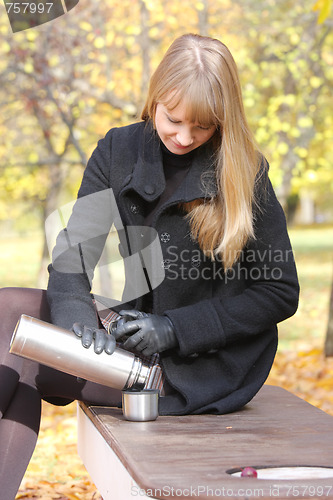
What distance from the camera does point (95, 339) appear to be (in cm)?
200

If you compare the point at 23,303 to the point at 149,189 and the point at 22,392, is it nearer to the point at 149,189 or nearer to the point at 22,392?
the point at 22,392

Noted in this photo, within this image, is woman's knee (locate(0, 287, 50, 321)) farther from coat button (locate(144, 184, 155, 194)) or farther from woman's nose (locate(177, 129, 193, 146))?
woman's nose (locate(177, 129, 193, 146))

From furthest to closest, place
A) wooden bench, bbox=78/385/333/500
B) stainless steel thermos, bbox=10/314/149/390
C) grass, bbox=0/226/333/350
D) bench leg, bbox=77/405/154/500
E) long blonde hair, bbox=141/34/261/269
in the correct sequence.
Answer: grass, bbox=0/226/333/350 < long blonde hair, bbox=141/34/261/269 < stainless steel thermos, bbox=10/314/149/390 < bench leg, bbox=77/405/154/500 < wooden bench, bbox=78/385/333/500

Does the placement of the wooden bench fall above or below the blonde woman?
below

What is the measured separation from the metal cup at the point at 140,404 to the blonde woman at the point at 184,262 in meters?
0.12

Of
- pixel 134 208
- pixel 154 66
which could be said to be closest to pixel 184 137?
pixel 134 208

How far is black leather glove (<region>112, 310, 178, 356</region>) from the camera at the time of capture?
6.87 feet

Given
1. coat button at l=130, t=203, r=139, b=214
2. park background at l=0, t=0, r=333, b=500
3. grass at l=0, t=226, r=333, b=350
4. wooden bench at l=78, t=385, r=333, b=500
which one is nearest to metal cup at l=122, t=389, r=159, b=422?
wooden bench at l=78, t=385, r=333, b=500

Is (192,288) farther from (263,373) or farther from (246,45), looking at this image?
(246,45)

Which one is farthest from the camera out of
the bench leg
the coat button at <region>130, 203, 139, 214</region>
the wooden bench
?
the coat button at <region>130, 203, 139, 214</region>

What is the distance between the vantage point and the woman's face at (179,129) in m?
2.10

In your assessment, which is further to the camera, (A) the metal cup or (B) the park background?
(B) the park background

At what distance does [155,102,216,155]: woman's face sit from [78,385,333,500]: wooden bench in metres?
0.86

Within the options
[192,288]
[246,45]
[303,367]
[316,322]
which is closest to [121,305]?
[192,288]
